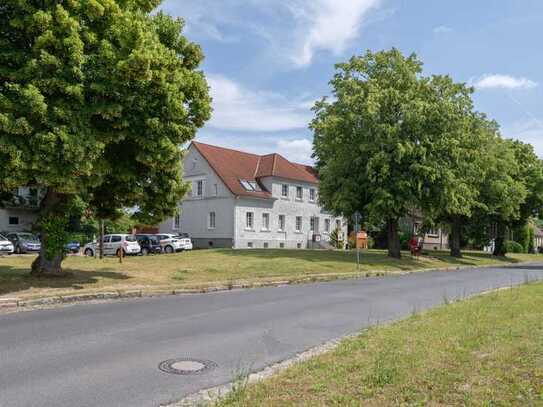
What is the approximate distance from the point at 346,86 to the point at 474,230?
2479 cm

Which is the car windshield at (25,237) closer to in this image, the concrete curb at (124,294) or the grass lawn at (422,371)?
the concrete curb at (124,294)

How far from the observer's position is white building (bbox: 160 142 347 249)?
150 ft

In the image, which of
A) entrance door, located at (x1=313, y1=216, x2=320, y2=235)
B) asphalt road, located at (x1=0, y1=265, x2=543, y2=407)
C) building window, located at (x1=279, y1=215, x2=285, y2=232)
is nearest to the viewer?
asphalt road, located at (x1=0, y1=265, x2=543, y2=407)

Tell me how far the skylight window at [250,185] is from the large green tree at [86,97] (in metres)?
31.1

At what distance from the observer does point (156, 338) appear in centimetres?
870

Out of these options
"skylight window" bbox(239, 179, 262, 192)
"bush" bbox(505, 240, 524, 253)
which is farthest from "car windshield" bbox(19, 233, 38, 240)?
"bush" bbox(505, 240, 524, 253)

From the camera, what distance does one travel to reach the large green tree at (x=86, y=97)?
497 inches

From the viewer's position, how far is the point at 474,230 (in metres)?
51.0

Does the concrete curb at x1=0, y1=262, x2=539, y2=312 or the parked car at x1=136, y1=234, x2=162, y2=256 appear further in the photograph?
the parked car at x1=136, y1=234, x2=162, y2=256

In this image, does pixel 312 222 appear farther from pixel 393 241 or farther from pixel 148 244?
pixel 148 244

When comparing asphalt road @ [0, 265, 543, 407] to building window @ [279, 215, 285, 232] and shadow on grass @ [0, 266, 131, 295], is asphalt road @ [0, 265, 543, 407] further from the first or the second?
building window @ [279, 215, 285, 232]

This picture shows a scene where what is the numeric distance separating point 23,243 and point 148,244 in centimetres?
834

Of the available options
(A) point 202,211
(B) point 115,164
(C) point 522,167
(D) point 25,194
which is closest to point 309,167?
(A) point 202,211

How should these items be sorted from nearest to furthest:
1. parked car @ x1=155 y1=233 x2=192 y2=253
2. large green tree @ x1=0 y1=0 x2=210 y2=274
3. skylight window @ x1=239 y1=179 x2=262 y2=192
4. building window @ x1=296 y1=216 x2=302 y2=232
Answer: large green tree @ x1=0 y1=0 x2=210 y2=274 → parked car @ x1=155 y1=233 x2=192 y2=253 → skylight window @ x1=239 y1=179 x2=262 y2=192 → building window @ x1=296 y1=216 x2=302 y2=232
